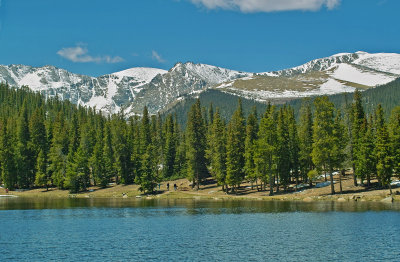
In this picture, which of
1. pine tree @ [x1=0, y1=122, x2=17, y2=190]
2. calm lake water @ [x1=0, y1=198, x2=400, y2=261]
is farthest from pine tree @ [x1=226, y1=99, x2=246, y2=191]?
pine tree @ [x1=0, y1=122, x2=17, y2=190]

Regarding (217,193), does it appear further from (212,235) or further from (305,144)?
(212,235)

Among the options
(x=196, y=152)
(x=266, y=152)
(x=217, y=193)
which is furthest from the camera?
(x=196, y=152)

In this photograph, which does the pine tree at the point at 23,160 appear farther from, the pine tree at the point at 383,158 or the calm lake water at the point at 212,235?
the pine tree at the point at 383,158

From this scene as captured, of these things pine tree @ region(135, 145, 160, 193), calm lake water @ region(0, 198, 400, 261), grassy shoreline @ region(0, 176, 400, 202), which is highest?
pine tree @ region(135, 145, 160, 193)

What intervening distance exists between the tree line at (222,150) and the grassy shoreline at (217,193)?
249cm

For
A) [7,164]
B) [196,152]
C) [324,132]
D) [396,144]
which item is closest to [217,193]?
[196,152]

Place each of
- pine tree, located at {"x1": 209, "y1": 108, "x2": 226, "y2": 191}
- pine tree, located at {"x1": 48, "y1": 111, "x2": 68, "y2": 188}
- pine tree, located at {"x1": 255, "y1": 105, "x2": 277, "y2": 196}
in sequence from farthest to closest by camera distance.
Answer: pine tree, located at {"x1": 48, "y1": 111, "x2": 68, "y2": 188}
pine tree, located at {"x1": 209, "y1": 108, "x2": 226, "y2": 191}
pine tree, located at {"x1": 255, "y1": 105, "x2": 277, "y2": 196}

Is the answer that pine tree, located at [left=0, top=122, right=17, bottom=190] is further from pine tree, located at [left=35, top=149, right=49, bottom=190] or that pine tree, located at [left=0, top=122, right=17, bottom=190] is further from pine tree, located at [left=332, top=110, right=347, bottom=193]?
pine tree, located at [left=332, top=110, right=347, bottom=193]

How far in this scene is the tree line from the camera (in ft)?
270

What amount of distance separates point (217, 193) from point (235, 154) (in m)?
11.2

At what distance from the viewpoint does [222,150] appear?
102m

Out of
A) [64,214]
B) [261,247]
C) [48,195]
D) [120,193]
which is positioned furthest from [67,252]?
[48,195]

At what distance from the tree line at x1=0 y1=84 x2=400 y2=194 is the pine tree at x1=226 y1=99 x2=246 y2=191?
23 centimetres

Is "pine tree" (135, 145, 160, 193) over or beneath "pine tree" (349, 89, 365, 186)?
beneath
